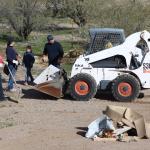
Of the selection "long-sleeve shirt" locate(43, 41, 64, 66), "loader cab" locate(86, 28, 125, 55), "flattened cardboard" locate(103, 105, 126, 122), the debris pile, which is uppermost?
"loader cab" locate(86, 28, 125, 55)

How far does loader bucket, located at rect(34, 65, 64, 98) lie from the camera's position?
17625 mm

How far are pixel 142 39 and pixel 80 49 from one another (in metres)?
11.6

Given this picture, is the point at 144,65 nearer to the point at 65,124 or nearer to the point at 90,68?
the point at 90,68

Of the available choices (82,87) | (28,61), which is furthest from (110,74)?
(28,61)

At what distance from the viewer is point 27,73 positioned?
819 inches

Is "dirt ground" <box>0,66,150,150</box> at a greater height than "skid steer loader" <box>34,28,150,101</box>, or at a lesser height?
lesser

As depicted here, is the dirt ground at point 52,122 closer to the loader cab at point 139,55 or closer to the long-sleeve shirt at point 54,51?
the loader cab at point 139,55

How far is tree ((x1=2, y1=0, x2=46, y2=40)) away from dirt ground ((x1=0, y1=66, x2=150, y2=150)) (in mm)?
19139

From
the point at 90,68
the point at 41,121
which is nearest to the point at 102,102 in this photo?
the point at 90,68

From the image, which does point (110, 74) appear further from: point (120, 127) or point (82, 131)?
point (120, 127)

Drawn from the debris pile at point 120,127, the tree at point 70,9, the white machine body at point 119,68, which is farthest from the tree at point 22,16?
the debris pile at point 120,127

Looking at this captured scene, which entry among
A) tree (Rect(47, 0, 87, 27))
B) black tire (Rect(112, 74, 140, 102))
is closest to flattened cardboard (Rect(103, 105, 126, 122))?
black tire (Rect(112, 74, 140, 102))

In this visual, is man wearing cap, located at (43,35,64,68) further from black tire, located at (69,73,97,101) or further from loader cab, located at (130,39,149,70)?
loader cab, located at (130,39,149,70)

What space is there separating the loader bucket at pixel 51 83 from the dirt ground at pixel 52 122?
0.91 ft
